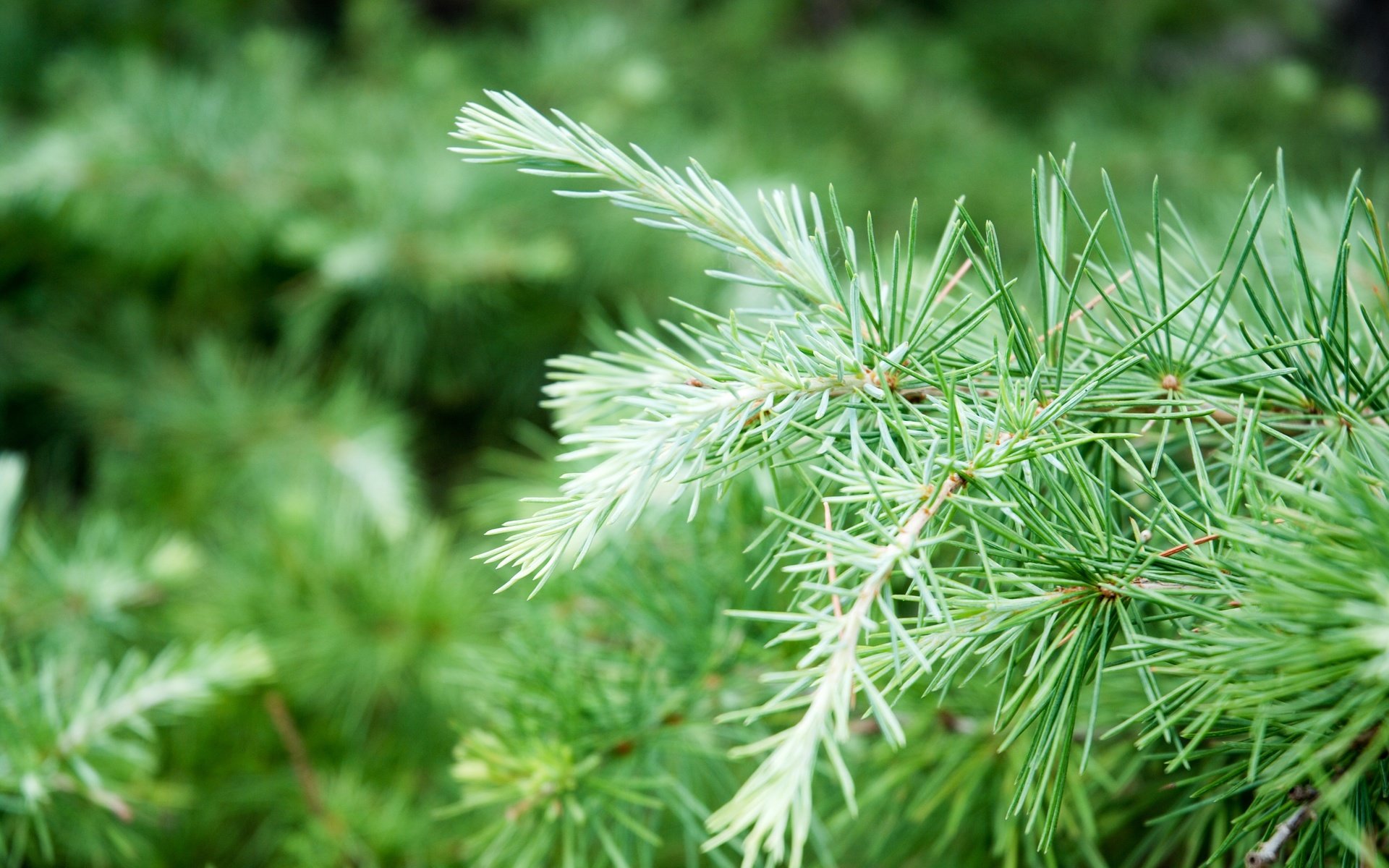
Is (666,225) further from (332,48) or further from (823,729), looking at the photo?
(332,48)

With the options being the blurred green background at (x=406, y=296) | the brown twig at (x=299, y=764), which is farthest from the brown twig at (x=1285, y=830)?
the brown twig at (x=299, y=764)

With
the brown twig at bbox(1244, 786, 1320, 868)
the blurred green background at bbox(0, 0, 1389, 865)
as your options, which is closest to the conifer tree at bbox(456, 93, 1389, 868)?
the brown twig at bbox(1244, 786, 1320, 868)

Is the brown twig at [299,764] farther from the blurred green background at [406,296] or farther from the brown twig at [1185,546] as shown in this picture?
the brown twig at [1185,546]

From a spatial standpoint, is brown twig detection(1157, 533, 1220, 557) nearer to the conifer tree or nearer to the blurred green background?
the conifer tree

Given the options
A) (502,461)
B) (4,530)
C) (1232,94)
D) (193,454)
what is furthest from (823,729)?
(1232,94)

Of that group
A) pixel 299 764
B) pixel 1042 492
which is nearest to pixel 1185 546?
pixel 1042 492
